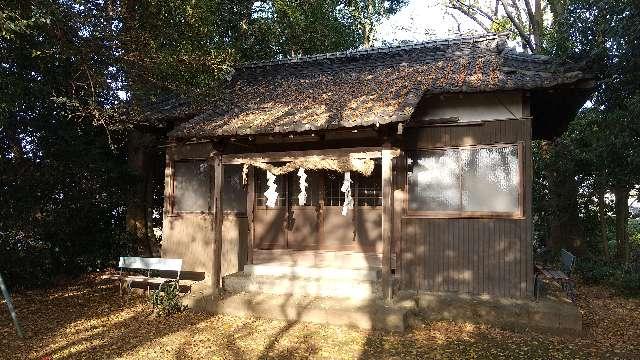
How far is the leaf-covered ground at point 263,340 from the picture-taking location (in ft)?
19.6

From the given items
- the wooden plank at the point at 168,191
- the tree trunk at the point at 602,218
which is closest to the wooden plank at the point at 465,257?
the wooden plank at the point at 168,191

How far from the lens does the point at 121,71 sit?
9.80 meters

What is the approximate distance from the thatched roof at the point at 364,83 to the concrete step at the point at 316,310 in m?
2.94

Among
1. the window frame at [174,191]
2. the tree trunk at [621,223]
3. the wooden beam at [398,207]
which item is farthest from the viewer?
the tree trunk at [621,223]

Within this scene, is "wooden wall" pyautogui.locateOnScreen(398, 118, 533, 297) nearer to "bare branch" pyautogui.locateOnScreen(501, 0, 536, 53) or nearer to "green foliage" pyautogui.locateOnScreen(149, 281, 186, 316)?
"green foliage" pyautogui.locateOnScreen(149, 281, 186, 316)

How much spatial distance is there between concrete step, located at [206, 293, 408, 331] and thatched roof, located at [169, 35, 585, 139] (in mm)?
2943

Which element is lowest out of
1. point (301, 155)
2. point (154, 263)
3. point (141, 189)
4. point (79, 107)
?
point (154, 263)

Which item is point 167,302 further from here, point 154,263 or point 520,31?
point 520,31

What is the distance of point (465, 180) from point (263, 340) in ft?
14.2

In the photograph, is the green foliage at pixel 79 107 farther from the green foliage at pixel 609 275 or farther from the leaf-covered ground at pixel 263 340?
the green foliage at pixel 609 275

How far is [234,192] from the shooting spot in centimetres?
981

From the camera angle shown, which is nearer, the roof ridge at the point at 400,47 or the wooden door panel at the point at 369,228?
the wooden door panel at the point at 369,228

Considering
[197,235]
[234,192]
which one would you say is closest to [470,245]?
[234,192]

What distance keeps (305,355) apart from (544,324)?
377 centimetres
